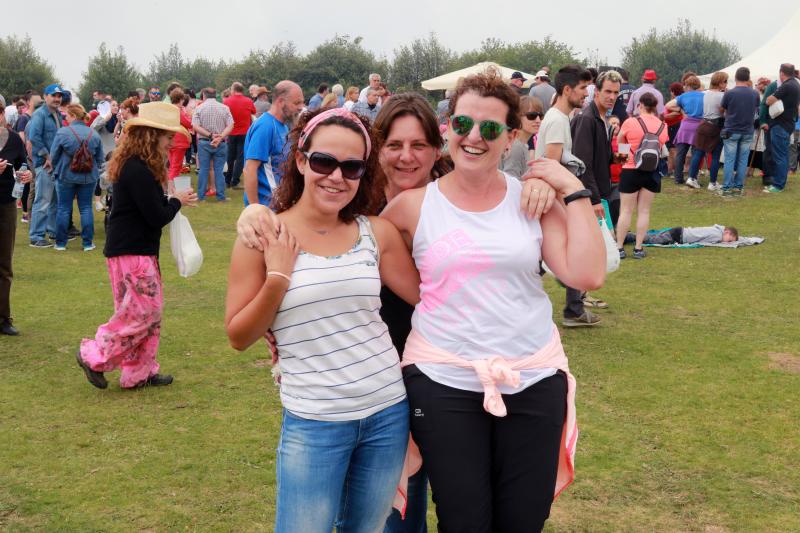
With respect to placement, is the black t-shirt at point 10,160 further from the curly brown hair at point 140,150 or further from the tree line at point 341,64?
the tree line at point 341,64

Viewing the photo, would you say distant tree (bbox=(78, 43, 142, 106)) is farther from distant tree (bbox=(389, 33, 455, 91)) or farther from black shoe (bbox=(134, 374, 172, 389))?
black shoe (bbox=(134, 374, 172, 389))

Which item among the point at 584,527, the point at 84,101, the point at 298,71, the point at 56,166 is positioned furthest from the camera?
the point at 298,71

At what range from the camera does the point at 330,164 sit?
2.52 metres

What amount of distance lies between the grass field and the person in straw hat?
0.31 metres

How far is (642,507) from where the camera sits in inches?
162

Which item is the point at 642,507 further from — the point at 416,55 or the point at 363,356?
the point at 416,55

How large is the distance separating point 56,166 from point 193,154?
36.1 ft

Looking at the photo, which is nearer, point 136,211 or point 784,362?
point 136,211

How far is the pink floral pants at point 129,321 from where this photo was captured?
5.65 m

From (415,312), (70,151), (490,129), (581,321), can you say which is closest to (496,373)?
(415,312)

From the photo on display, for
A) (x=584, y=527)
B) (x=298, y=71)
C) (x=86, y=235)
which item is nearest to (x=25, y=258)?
(x=86, y=235)

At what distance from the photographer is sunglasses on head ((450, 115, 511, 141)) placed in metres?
2.62

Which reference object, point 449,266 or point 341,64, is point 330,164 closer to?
point 449,266

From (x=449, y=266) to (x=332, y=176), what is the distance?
1.51 feet
